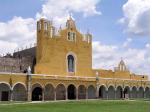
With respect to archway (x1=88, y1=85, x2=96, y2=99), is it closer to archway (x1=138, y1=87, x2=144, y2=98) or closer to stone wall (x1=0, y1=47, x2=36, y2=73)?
stone wall (x1=0, y1=47, x2=36, y2=73)

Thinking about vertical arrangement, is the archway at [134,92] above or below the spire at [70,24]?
below

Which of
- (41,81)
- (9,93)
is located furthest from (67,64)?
(9,93)

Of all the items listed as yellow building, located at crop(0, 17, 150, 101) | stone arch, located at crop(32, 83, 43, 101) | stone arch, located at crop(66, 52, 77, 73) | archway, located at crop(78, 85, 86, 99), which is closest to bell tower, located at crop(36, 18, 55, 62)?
yellow building, located at crop(0, 17, 150, 101)

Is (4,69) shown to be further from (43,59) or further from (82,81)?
(82,81)

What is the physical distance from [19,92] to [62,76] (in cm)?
810

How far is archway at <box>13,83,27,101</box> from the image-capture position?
193 feet

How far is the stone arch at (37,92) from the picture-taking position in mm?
61000

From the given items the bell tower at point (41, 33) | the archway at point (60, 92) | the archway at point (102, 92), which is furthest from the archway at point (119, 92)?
the bell tower at point (41, 33)

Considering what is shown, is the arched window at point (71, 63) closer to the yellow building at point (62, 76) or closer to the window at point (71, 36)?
the yellow building at point (62, 76)

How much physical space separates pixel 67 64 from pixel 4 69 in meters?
12.1

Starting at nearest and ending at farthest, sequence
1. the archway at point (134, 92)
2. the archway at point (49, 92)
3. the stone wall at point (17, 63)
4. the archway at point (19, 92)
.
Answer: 1. the archway at point (19, 92)
2. the stone wall at point (17, 63)
3. the archway at point (49, 92)
4. the archway at point (134, 92)

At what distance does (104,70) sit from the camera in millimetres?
75250

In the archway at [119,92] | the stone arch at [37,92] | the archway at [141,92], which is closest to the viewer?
the stone arch at [37,92]

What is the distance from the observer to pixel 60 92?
64750 millimetres
